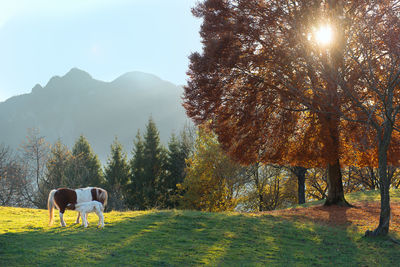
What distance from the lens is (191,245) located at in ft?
28.7

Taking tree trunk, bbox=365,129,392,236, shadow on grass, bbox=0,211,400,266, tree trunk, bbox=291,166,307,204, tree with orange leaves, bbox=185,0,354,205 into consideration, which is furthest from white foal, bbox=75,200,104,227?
tree trunk, bbox=291,166,307,204

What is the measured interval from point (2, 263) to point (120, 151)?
127ft

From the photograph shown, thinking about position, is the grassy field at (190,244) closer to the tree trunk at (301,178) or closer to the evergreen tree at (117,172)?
the tree trunk at (301,178)

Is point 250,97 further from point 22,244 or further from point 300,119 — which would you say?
point 22,244

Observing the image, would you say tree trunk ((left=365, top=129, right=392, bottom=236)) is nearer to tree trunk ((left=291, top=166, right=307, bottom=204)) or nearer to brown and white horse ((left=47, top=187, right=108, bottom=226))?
brown and white horse ((left=47, top=187, right=108, bottom=226))

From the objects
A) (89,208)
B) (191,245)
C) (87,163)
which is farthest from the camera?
(87,163)

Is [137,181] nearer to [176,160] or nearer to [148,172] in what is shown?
[148,172]

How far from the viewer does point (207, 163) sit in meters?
30.1

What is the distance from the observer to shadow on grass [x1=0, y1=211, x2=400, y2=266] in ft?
23.7

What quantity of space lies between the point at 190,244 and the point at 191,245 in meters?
0.10

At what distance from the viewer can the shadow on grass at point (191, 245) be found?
722 cm

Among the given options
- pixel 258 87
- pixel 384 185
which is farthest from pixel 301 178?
pixel 384 185

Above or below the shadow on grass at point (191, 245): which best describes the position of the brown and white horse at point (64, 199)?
above

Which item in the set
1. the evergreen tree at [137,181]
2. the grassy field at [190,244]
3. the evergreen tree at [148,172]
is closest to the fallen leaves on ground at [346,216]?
the grassy field at [190,244]
